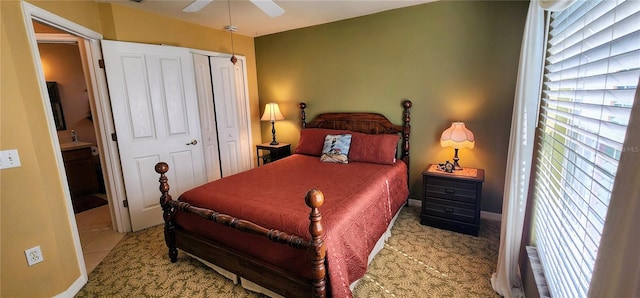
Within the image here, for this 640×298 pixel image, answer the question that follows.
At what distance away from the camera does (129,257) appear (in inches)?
103

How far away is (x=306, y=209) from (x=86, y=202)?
395 cm

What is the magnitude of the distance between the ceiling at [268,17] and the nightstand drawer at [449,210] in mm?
2188

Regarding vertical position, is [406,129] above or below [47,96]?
below

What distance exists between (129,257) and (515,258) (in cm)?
321

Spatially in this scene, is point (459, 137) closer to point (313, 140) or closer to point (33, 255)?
point (313, 140)

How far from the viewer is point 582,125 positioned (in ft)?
3.57

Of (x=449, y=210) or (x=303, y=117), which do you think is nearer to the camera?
(x=449, y=210)

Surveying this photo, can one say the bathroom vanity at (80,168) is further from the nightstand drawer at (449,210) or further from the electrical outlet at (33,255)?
the nightstand drawer at (449,210)

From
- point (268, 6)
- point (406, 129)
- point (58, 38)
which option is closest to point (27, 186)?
point (58, 38)

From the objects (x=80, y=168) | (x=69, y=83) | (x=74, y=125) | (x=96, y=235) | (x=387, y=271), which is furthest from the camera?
(x=74, y=125)

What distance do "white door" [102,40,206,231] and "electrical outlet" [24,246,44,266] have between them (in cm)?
116

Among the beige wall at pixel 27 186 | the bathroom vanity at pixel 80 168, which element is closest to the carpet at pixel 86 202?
the bathroom vanity at pixel 80 168

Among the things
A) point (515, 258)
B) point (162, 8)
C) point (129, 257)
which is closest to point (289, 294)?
point (515, 258)

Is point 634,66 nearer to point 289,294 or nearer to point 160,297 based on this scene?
point 289,294
